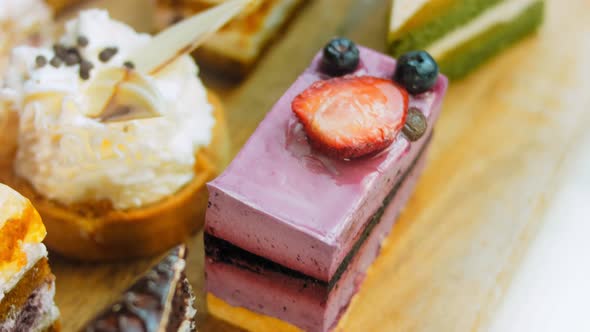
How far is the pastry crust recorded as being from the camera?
7.55 ft

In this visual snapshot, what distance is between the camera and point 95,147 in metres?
2.22

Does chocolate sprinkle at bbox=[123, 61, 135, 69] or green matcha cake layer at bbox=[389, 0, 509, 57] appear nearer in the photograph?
chocolate sprinkle at bbox=[123, 61, 135, 69]

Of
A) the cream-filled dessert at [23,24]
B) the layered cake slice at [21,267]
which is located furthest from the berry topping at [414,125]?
the cream-filled dessert at [23,24]

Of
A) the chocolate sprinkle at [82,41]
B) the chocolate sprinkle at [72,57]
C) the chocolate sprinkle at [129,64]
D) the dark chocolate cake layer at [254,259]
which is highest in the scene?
the chocolate sprinkle at [82,41]

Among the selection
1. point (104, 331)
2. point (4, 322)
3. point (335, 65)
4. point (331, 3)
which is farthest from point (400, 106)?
point (331, 3)

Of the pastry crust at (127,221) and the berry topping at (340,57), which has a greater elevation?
the berry topping at (340,57)

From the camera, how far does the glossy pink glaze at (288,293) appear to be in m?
2.07

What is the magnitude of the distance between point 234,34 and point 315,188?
1.29 m

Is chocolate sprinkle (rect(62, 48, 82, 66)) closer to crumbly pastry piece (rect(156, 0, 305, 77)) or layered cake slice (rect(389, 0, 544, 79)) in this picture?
crumbly pastry piece (rect(156, 0, 305, 77))

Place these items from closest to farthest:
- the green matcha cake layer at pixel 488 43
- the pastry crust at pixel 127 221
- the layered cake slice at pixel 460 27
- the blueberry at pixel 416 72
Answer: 1. the blueberry at pixel 416 72
2. the pastry crust at pixel 127 221
3. the layered cake slice at pixel 460 27
4. the green matcha cake layer at pixel 488 43

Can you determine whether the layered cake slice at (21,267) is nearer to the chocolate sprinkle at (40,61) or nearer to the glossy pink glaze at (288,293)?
the glossy pink glaze at (288,293)

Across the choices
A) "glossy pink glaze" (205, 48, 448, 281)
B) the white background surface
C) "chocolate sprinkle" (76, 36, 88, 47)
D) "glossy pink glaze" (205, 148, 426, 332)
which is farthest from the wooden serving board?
"chocolate sprinkle" (76, 36, 88, 47)

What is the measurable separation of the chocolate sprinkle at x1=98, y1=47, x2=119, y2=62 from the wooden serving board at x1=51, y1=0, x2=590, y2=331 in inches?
25.1

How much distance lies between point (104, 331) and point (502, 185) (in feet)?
5.40
